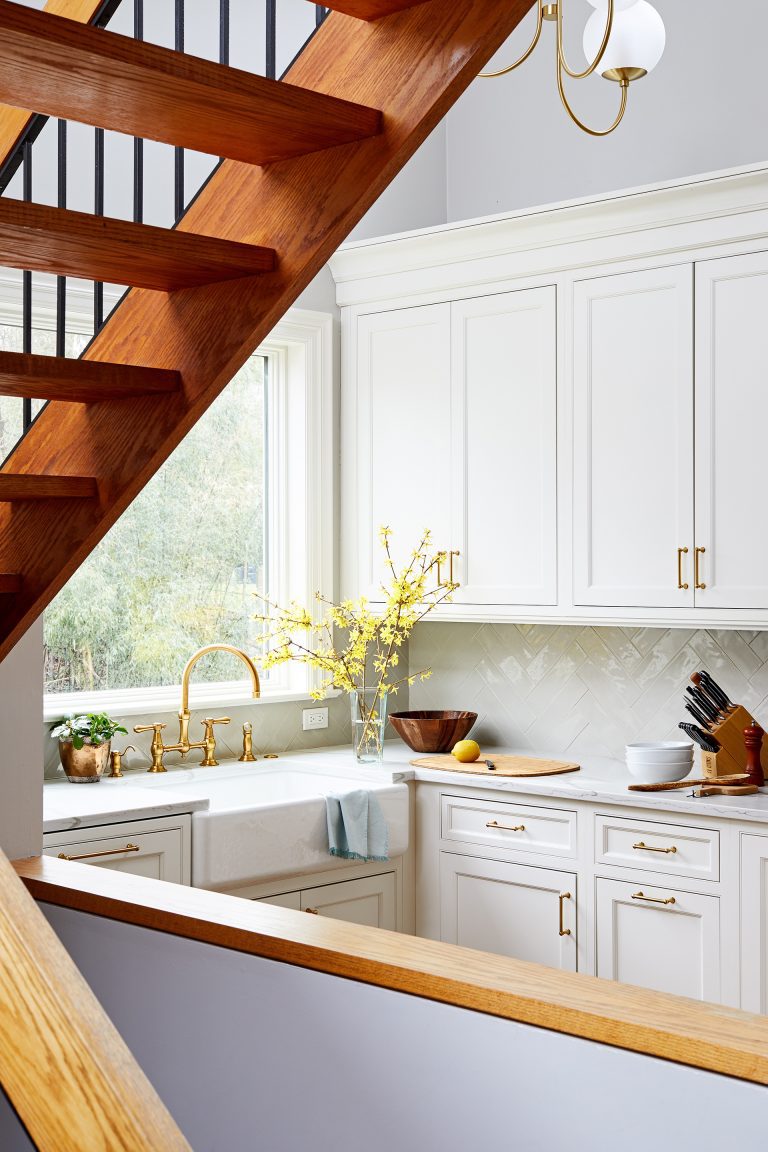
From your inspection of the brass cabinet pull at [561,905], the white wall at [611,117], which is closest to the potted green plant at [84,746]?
the brass cabinet pull at [561,905]

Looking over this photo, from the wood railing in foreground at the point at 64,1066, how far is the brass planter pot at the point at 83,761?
245 cm

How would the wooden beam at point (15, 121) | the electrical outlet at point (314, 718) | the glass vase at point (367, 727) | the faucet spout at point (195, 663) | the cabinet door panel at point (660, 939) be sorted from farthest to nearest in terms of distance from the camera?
the electrical outlet at point (314, 718)
the glass vase at point (367, 727)
the faucet spout at point (195, 663)
the cabinet door panel at point (660, 939)
the wooden beam at point (15, 121)

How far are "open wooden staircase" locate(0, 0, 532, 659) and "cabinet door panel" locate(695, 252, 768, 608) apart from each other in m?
1.99

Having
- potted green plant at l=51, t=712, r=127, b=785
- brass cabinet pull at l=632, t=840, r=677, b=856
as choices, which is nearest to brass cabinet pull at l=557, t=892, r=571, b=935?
brass cabinet pull at l=632, t=840, r=677, b=856

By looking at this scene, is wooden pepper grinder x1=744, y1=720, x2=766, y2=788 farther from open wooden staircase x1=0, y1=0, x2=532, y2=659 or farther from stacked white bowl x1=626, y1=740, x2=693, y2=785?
open wooden staircase x1=0, y1=0, x2=532, y2=659

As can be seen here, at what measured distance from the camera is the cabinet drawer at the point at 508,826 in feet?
11.1

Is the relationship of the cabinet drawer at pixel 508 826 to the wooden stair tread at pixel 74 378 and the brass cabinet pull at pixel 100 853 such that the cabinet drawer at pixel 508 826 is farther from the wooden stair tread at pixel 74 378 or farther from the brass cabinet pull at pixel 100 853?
the wooden stair tread at pixel 74 378

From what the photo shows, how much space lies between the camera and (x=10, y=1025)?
2.91ft

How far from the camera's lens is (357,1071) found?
4.83ft

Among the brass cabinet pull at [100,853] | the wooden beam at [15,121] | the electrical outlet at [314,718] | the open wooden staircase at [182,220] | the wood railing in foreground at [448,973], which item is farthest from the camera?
the electrical outlet at [314,718]

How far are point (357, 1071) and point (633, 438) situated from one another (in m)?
2.46

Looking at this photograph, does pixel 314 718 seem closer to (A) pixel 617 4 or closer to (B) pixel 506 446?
(B) pixel 506 446

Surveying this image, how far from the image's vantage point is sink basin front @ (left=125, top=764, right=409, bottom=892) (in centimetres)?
314

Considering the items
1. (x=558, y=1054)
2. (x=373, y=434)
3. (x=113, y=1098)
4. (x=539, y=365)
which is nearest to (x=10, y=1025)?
(x=113, y=1098)
